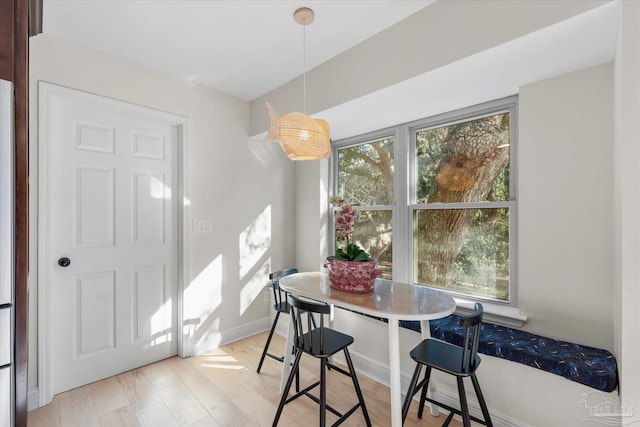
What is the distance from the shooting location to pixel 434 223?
2.53 m

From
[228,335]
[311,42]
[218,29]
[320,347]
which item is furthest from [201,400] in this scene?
[311,42]

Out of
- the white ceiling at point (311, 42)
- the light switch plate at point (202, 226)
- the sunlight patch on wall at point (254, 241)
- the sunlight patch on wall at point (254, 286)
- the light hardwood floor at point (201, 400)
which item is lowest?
the light hardwood floor at point (201, 400)

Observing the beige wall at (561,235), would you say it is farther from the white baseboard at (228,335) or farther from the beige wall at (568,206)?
the white baseboard at (228,335)

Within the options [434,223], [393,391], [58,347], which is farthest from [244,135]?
[393,391]

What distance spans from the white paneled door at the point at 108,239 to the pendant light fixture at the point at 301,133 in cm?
137

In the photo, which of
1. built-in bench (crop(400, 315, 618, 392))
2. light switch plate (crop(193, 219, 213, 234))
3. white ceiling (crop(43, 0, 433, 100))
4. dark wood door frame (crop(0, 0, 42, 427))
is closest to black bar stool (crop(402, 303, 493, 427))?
built-in bench (crop(400, 315, 618, 392))

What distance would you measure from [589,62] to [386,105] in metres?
1.17

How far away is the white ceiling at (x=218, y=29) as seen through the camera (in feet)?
5.88

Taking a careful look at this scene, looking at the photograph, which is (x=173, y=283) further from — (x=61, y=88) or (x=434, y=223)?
(x=434, y=223)

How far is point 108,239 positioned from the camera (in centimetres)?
235

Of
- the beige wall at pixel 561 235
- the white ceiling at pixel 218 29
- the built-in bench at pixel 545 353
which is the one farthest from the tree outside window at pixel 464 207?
the white ceiling at pixel 218 29

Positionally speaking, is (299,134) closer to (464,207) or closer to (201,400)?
(464,207)

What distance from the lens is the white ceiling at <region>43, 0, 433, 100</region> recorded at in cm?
179

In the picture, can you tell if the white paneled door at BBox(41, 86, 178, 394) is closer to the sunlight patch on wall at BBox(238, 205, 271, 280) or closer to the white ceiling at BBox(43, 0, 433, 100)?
the white ceiling at BBox(43, 0, 433, 100)
